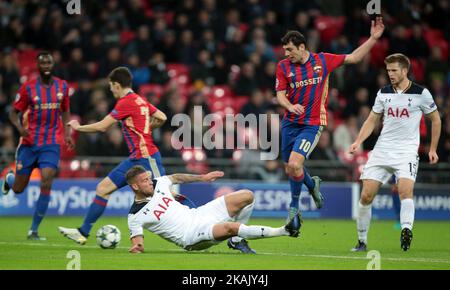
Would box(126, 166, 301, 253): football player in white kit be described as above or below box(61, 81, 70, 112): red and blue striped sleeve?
below

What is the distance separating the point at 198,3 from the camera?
24422mm

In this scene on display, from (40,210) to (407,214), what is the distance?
17.8 feet

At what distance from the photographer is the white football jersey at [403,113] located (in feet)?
39.1

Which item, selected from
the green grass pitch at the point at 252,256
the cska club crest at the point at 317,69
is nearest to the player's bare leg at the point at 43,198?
the green grass pitch at the point at 252,256

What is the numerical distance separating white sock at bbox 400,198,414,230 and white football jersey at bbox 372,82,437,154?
0.67 m

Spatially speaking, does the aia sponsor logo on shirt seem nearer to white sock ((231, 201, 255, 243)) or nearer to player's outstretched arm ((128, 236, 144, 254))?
white sock ((231, 201, 255, 243))

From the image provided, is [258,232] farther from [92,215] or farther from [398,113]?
[92,215]

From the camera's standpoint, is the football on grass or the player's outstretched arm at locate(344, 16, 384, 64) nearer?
the football on grass

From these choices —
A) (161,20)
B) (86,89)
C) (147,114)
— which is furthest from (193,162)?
(147,114)

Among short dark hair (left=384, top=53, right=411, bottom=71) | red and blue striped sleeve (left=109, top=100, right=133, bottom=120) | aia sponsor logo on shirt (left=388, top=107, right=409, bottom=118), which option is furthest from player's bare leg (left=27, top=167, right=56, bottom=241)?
short dark hair (left=384, top=53, right=411, bottom=71)

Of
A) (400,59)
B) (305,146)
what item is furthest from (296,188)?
(400,59)

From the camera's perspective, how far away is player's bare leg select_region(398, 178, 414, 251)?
1155 cm

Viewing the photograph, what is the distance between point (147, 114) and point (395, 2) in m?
13.6

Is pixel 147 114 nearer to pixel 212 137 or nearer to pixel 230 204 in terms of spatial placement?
pixel 230 204
